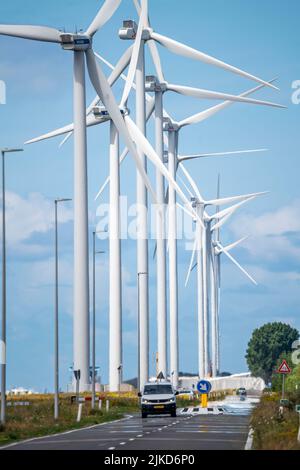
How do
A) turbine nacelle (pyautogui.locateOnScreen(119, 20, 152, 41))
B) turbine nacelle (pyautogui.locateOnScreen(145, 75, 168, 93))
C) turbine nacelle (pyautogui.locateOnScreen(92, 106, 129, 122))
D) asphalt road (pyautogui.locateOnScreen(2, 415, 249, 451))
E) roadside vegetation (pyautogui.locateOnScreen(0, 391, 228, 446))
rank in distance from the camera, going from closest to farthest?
A: 1. asphalt road (pyautogui.locateOnScreen(2, 415, 249, 451))
2. roadside vegetation (pyautogui.locateOnScreen(0, 391, 228, 446))
3. turbine nacelle (pyautogui.locateOnScreen(92, 106, 129, 122))
4. turbine nacelle (pyautogui.locateOnScreen(119, 20, 152, 41))
5. turbine nacelle (pyautogui.locateOnScreen(145, 75, 168, 93))

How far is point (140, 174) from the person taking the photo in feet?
285

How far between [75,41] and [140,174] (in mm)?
10246

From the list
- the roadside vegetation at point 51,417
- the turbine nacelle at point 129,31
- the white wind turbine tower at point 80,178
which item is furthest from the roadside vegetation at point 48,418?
the turbine nacelle at point 129,31

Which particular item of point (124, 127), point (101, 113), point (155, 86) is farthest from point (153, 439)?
point (155, 86)

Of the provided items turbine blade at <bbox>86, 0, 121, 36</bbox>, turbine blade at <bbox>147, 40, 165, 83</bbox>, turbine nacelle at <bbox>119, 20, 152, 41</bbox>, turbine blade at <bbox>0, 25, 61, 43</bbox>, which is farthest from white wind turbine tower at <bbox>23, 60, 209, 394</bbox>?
turbine blade at <bbox>147, 40, 165, 83</bbox>

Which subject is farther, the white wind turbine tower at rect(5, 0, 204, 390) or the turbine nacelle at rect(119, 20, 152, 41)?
the turbine nacelle at rect(119, 20, 152, 41)

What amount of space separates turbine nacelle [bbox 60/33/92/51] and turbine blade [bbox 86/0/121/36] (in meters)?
0.63

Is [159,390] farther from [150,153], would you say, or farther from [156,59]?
[156,59]

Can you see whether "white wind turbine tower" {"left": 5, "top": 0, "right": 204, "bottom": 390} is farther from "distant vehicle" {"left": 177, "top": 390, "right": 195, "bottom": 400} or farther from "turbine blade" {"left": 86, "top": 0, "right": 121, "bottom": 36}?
"distant vehicle" {"left": 177, "top": 390, "right": 195, "bottom": 400}

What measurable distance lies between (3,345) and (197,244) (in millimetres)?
83921

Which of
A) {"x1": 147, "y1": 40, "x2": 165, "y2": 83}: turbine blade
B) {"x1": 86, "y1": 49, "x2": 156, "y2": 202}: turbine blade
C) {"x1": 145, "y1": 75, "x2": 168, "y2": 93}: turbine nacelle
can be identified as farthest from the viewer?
{"x1": 145, "y1": 75, "x2": 168, "y2": 93}: turbine nacelle

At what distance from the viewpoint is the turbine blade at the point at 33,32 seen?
80.8 meters

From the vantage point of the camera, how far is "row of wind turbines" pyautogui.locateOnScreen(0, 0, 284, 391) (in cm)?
8575
